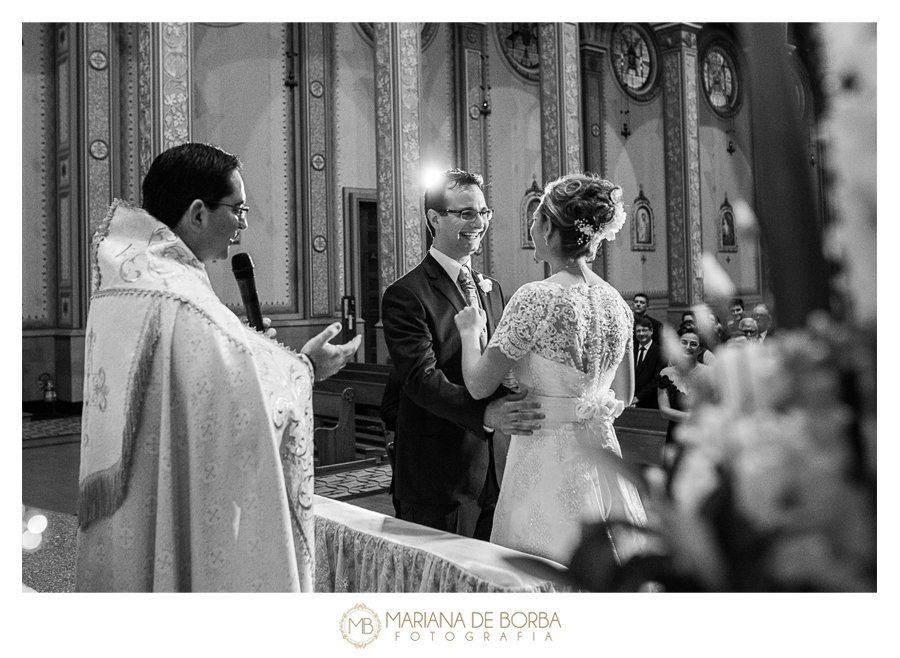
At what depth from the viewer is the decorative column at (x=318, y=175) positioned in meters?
11.5

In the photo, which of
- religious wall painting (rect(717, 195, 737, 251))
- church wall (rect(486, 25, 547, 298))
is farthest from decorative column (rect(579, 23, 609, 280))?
religious wall painting (rect(717, 195, 737, 251))

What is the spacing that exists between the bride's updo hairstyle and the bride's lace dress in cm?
13

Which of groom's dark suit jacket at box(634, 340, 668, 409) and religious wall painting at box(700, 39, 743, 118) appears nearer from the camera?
groom's dark suit jacket at box(634, 340, 668, 409)

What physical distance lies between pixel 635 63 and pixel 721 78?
1466 millimetres

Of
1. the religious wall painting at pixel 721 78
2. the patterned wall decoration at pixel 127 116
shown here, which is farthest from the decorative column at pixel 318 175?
the religious wall painting at pixel 721 78

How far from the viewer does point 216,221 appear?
78.7 inches

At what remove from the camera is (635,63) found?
46.1 ft

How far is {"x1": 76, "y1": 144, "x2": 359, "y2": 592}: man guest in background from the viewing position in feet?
6.01

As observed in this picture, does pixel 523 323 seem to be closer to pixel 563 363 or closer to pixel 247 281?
pixel 563 363

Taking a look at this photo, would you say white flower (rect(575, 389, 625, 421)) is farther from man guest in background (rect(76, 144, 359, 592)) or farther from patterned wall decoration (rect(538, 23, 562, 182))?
patterned wall decoration (rect(538, 23, 562, 182))

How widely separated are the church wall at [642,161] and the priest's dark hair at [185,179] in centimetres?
1155

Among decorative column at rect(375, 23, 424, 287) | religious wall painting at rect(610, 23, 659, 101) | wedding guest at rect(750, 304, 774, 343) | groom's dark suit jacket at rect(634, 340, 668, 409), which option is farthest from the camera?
religious wall painting at rect(610, 23, 659, 101)
